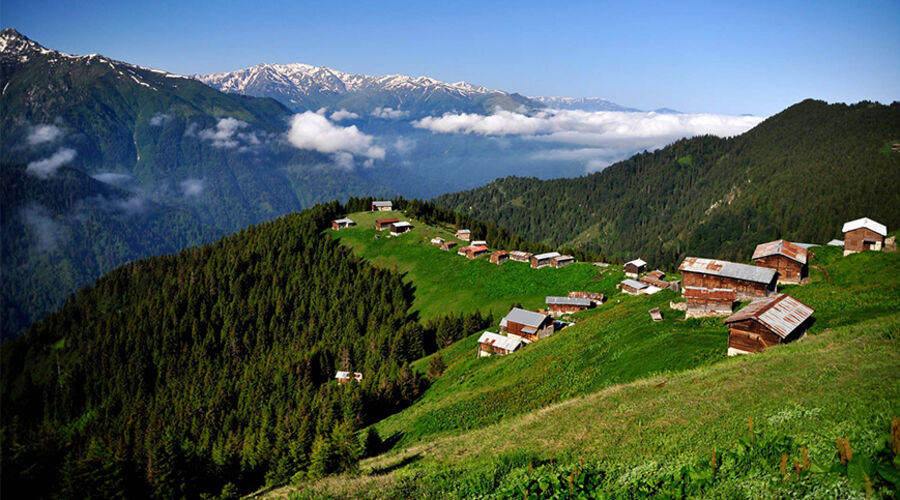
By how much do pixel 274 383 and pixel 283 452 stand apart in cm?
4981

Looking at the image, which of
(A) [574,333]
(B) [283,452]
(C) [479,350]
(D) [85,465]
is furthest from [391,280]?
(D) [85,465]

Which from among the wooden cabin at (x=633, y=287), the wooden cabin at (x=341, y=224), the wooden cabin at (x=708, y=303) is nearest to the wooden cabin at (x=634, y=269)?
the wooden cabin at (x=633, y=287)

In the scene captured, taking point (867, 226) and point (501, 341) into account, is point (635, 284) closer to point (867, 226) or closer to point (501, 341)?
point (501, 341)

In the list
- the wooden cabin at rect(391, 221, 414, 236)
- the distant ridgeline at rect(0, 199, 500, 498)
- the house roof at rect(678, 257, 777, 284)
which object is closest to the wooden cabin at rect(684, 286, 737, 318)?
the house roof at rect(678, 257, 777, 284)

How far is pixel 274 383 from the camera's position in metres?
91.9

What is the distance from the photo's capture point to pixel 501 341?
7500cm

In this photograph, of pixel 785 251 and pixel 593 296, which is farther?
pixel 593 296

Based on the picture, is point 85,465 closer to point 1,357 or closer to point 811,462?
point 811,462

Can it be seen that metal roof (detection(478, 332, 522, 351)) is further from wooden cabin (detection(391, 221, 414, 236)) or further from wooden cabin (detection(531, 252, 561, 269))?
wooden cabin (detection(391, 221, 414, 236))

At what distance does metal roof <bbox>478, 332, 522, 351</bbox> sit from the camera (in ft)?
240

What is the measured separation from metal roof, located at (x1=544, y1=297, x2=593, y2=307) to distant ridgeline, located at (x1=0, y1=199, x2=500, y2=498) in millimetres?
14992

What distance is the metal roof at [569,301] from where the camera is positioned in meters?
88.3

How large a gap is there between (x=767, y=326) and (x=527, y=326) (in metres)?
43.8

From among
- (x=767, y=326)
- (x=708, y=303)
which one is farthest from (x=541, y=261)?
(x=767, y=326)
